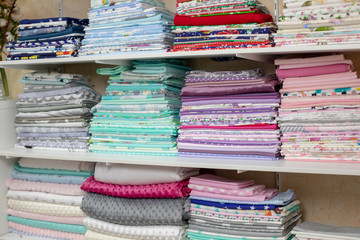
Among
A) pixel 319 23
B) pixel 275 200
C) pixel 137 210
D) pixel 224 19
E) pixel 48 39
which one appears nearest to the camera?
pixel 319 23

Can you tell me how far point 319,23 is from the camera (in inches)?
76.2

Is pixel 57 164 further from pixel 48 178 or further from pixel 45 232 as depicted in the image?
pixel 45 232

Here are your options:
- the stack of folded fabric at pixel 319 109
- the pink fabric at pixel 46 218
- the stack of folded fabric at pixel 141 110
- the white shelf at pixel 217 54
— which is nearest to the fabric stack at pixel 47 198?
the pink fabric at pixel 46 218

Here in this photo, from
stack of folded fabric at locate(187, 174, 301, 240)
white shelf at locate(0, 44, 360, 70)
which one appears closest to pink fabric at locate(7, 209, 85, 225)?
stack of folded fabric at locate(187, 174, 301, 240)

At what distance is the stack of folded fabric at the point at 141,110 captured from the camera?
234cm

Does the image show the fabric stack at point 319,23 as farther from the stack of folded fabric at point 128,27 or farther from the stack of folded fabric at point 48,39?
the stack of folded fabric at point 48,39

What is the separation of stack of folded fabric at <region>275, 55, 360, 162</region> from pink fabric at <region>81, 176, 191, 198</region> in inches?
19.8

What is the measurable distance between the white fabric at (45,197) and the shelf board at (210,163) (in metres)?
0.24

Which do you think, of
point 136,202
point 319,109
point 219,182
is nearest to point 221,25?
point 319,109

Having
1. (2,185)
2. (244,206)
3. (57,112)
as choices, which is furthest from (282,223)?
(2,185)

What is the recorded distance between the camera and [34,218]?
107 inches

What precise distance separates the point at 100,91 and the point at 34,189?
67cm

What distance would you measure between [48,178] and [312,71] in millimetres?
1521

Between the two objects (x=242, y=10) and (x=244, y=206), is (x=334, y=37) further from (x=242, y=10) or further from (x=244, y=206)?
(x=244, y=206)
